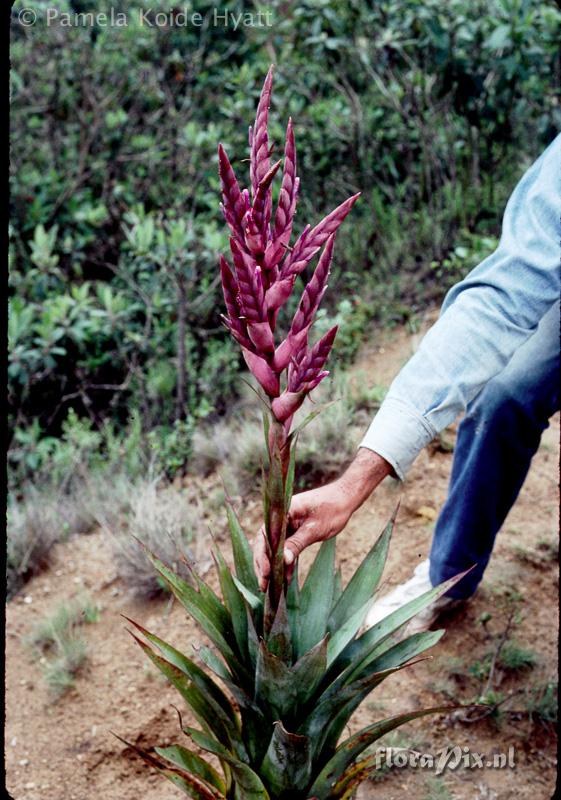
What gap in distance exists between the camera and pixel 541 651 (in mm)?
2943

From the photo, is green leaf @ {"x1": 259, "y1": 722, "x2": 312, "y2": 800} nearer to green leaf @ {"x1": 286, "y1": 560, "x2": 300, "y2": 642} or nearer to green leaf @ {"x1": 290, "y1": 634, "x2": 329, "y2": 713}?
green leaf @ {"x1": 290, "y1": 634, "x2": 329, "y2": 713}

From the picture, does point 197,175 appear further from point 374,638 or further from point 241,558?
point 374,638

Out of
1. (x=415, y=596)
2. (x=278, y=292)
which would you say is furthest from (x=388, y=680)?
(x=278, y=292)

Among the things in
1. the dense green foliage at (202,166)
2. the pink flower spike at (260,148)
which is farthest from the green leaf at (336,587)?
the dense green foliage at (202,166)

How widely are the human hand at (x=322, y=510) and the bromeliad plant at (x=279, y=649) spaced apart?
0.06 m

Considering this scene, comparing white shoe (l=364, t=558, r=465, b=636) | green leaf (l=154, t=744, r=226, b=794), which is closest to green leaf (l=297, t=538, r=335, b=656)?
green leaf (l=154, t=744, r=226, b=794)

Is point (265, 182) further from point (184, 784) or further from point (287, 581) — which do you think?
point (184, 784)

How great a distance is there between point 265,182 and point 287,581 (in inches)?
33.7

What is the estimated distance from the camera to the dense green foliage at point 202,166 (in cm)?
471

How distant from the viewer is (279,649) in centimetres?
166

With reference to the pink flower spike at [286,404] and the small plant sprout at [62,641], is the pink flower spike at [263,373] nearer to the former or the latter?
the pink flower spike at [286,404]

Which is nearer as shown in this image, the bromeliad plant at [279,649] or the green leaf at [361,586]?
the bromeliad plant at [279,649]

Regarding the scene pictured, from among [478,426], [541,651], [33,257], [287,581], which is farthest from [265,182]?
[33,257]

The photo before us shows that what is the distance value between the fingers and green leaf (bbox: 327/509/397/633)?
216 millimetres
